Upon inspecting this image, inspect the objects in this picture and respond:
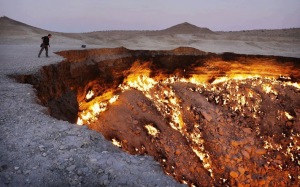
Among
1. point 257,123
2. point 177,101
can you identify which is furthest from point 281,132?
point 177,101

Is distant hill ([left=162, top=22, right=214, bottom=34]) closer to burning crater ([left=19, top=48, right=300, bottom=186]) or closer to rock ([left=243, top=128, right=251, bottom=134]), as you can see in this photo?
burning crater ([left=19, top=48, right=300, bottom=186])

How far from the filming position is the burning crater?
8977 millimetres

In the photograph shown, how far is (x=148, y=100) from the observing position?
11992 mm

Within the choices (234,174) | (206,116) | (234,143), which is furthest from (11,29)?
(234,174)

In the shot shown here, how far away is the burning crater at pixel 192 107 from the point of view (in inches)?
353

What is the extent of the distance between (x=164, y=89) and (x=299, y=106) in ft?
20.9

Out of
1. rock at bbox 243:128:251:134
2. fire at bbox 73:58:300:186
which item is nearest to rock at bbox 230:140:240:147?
rock at bbox 243:128:251:134

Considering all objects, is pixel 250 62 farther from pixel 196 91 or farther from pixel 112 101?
pixel 112 101

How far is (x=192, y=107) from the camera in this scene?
11.5 metres

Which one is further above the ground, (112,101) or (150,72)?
(150,72)

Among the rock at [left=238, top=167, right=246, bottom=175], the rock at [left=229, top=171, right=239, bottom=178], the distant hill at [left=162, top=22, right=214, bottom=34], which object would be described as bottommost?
the rock at [left=229, top=171, right=239, bottom=178]

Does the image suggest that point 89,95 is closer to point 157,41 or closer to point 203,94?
point 203,94

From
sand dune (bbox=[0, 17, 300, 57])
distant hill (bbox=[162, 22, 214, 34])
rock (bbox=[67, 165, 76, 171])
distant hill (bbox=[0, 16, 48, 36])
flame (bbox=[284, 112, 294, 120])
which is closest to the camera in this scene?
rock (bbox=[67, 165, 76, 171])

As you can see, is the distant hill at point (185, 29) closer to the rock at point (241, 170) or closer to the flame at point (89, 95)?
the flame at point (89, 95)
